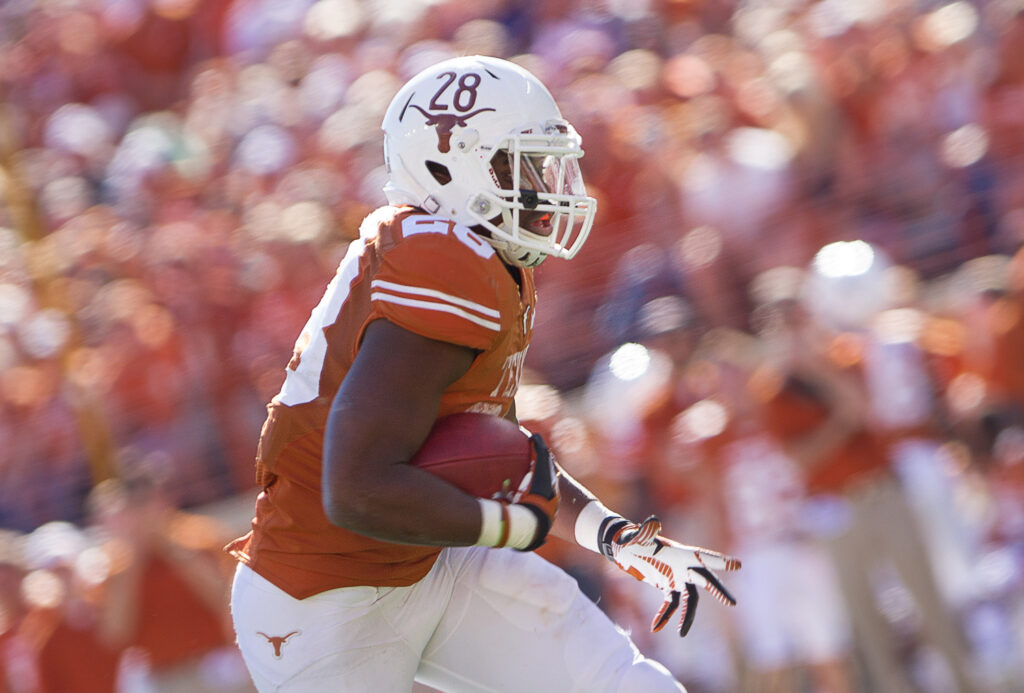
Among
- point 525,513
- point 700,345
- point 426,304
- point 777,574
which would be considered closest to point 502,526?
point 525,513

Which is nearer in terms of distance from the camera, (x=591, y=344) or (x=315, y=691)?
(x=315, y=691)

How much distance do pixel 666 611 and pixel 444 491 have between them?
685 mm

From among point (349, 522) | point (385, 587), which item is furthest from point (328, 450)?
point (385, 587)

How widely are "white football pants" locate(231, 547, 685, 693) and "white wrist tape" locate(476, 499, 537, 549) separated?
0.38 meters

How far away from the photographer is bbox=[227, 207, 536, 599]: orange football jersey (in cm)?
238

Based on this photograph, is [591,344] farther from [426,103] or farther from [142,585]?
[426,103]

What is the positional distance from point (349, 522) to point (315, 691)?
47 cm

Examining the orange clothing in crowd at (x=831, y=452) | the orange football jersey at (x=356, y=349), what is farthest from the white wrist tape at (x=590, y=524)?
the orange clothing in crowd at (x=831, y=452)

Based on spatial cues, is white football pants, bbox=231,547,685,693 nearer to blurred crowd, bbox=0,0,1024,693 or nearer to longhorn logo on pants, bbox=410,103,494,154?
longhorn logo on pants, bbox=410,103,494,154

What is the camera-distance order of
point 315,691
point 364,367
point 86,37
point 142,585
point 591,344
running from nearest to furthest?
point 364,367
point 315,691
point 142,585
point 591,344
point 86,37

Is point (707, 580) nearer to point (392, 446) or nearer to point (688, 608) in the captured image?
point (688, 608)

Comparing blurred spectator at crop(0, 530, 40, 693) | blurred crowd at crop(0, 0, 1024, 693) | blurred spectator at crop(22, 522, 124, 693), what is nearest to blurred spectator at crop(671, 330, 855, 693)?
blurred crowd at crop(0, 0, 1024, 693)

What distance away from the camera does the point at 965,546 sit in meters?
4.66

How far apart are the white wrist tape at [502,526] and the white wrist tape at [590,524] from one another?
1.58 feet
